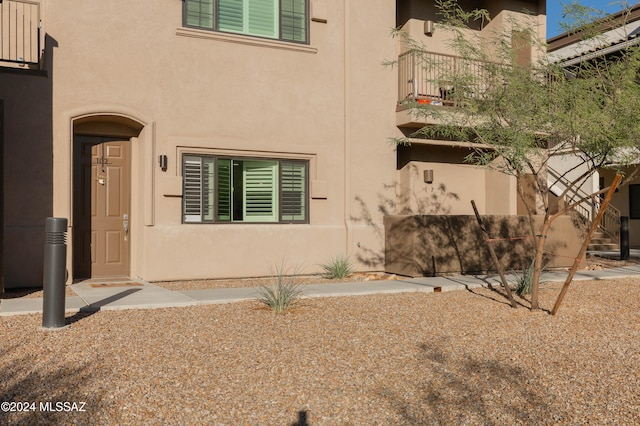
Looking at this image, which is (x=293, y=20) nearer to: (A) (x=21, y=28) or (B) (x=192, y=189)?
(B) (x=192, y=189)

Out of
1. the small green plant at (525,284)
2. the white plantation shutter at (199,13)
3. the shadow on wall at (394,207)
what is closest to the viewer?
the small green plant at (525,284)

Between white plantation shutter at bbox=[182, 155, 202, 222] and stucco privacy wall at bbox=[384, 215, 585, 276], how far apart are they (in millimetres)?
4400

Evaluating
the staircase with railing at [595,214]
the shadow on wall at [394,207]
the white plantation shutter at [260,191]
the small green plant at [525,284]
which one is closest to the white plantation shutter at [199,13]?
the white plantation shutter at [260,191]

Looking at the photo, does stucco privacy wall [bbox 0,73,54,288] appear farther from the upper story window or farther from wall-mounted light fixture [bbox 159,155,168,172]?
the upper story window

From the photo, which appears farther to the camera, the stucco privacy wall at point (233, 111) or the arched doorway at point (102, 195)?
the arched doorway at point (102, 195)

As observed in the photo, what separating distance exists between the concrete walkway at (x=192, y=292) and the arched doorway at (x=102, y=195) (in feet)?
2.93

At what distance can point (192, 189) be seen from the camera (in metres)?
12.3

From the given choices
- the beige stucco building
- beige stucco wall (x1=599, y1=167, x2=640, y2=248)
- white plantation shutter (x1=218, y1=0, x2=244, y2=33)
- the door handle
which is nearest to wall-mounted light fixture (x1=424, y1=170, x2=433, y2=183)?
the beige stucco building

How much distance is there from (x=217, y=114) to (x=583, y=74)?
6.94 metres

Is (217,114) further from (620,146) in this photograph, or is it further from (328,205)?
(620,146)

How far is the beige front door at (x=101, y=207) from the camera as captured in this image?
39.0 feet

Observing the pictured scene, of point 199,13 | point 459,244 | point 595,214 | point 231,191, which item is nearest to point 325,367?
point 231,191

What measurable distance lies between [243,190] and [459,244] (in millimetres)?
4894

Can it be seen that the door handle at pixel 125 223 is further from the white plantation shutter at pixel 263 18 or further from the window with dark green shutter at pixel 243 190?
the white plantation shutter at pixel 263 18
